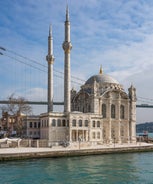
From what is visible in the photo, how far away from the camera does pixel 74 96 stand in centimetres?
6700

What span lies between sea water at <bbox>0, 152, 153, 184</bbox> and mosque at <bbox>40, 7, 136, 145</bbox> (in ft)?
46.9

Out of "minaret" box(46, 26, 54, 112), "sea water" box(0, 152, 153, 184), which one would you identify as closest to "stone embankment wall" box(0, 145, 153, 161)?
"sea water" box(0, 152, 153, 184)

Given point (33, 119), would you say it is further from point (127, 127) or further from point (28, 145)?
point (127, 127)

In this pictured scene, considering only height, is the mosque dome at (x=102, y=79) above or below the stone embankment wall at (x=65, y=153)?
above

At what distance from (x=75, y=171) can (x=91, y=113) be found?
26304mm

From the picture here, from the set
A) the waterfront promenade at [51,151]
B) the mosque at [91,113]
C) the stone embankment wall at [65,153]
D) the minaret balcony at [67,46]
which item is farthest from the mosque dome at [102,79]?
the waterfront promenade at [51,151]

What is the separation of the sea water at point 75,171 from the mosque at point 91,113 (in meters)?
14.3

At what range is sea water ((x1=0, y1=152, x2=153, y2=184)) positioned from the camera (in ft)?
88.2

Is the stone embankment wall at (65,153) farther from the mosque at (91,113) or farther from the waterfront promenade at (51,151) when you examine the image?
the mosque at (91,113)

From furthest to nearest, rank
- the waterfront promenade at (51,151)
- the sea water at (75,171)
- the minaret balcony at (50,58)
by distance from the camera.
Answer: the minaret balcony at (50,58), the waterfront promenade at (51,151), the sea water at (75,171)

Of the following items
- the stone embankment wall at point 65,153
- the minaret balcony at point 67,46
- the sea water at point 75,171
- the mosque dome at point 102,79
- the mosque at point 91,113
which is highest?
the minaret balcony at point 67,46

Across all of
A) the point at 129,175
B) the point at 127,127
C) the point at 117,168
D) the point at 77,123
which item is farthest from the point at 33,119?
→ the point at 129,175

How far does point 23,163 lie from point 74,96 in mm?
32406

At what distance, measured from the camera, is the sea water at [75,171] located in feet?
88.2
